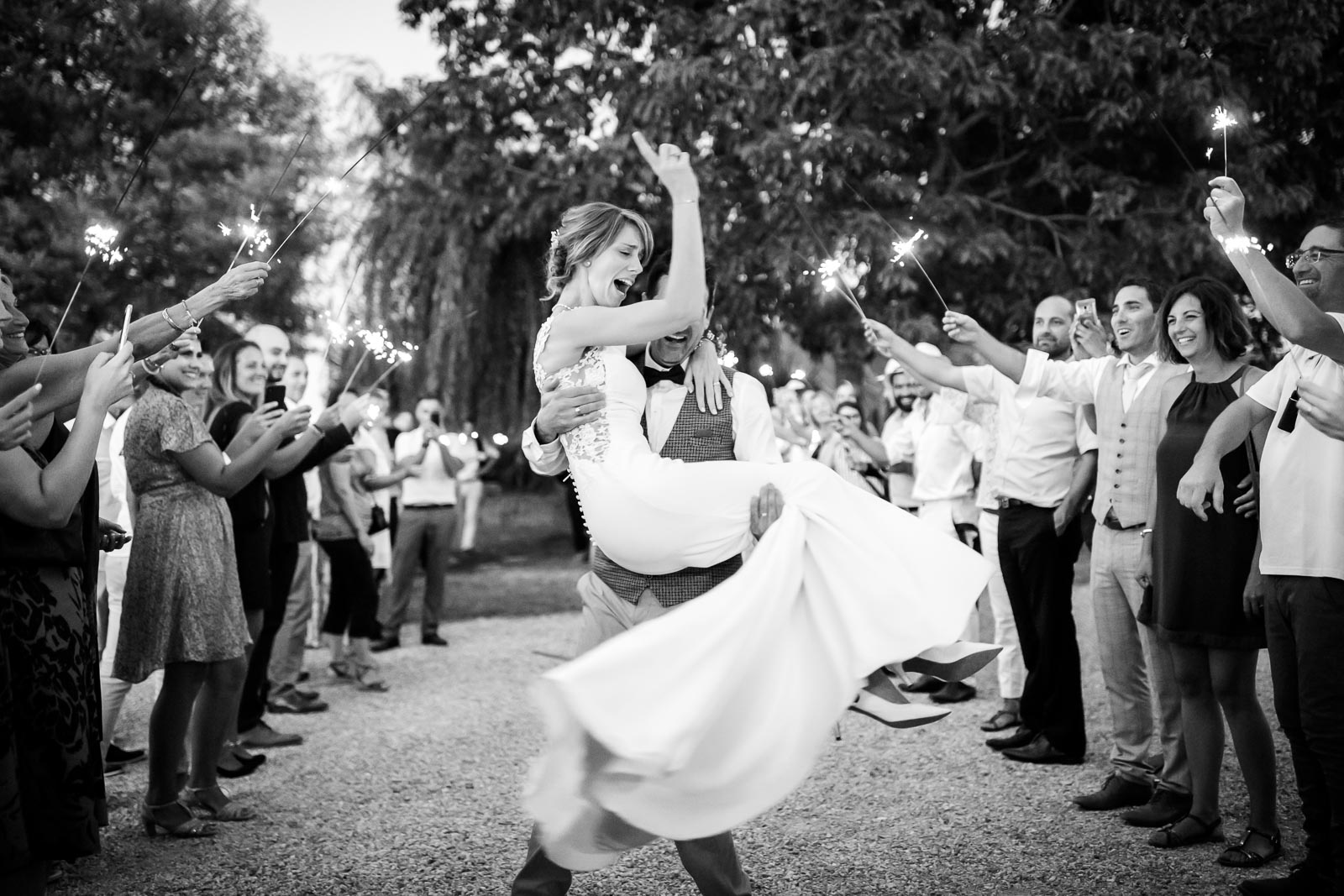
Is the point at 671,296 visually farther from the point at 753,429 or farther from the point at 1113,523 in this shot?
the point at 1113,523

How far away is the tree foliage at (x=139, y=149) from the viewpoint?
43.2 feet

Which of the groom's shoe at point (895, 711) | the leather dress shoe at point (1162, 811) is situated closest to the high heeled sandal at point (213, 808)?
the groom's shoe at point (895, 711)

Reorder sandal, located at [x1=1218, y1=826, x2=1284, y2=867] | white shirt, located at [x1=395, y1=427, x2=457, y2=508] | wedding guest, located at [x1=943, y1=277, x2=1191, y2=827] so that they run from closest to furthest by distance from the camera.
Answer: sandal, located at [x1=1218, y1=826, x2=1284, y2=867] < wedding guest, located at [x1=943, y1=277, x2=1191, y2=827] < white shirt, located at [x1=395, y1=427, x2=457, y2=508]

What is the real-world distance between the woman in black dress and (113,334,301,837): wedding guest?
395 centimetres

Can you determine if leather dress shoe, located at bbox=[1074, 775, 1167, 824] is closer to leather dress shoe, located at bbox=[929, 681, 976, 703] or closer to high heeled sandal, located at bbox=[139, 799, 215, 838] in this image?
leather dress shoe, located at bbox=[929, 681, 976, 703]

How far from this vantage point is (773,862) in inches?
181

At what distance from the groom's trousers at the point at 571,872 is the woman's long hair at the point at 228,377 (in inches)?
136

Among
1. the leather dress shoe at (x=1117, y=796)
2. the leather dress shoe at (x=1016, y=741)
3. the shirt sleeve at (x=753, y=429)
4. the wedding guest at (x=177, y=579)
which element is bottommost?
the leather dress shoe at (x=1016, y=741)

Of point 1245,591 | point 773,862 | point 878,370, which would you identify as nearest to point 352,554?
point 773,862

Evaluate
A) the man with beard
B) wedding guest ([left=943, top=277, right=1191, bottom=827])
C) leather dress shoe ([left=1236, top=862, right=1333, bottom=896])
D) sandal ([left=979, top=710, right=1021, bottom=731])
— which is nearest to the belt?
wedding guest ([left=943, top=277, right=1191, bottom=827])

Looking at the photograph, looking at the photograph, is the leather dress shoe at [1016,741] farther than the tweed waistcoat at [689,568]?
Yes

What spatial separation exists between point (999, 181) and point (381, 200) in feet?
28.3

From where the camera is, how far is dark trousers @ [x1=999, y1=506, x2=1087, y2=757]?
6121 mm

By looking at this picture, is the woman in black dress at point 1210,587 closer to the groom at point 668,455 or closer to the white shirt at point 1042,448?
the white shirt at point 1042,448
